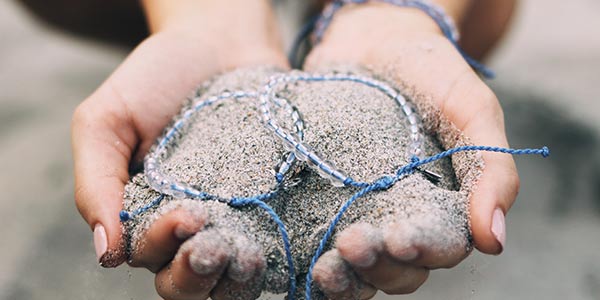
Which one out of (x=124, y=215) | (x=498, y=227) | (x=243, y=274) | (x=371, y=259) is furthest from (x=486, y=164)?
(x=124, y=215)

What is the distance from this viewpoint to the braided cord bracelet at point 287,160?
750 millimetres

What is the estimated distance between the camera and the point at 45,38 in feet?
6.03

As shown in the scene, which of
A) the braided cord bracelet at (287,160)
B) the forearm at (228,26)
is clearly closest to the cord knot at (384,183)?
→ the braided cord bracelet at (287,160)

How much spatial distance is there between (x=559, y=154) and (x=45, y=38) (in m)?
1.50

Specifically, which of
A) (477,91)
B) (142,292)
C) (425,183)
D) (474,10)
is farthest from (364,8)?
(142,292)

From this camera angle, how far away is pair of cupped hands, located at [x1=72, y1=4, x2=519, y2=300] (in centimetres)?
70

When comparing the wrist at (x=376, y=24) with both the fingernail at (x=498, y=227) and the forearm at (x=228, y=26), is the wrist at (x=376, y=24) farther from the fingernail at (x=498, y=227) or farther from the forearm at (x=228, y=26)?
the fingernail at (x=498, y=227)

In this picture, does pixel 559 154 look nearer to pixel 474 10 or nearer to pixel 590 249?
pixel 590 249

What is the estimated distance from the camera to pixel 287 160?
80 centimetres

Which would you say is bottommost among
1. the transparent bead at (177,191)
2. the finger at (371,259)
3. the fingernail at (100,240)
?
the fingernail at (100,240)

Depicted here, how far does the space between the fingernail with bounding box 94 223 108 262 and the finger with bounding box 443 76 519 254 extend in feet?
1.51

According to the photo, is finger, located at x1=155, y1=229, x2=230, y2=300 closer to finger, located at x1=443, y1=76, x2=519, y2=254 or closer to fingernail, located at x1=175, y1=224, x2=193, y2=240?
fingernail, located at x1=175, y1=224, x2=193, y2=240

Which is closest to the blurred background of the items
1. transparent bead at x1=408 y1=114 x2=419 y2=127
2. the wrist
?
transparent bead at x1=408 y1=114 x2=419 y2=127

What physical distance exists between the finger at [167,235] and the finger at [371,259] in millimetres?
164
